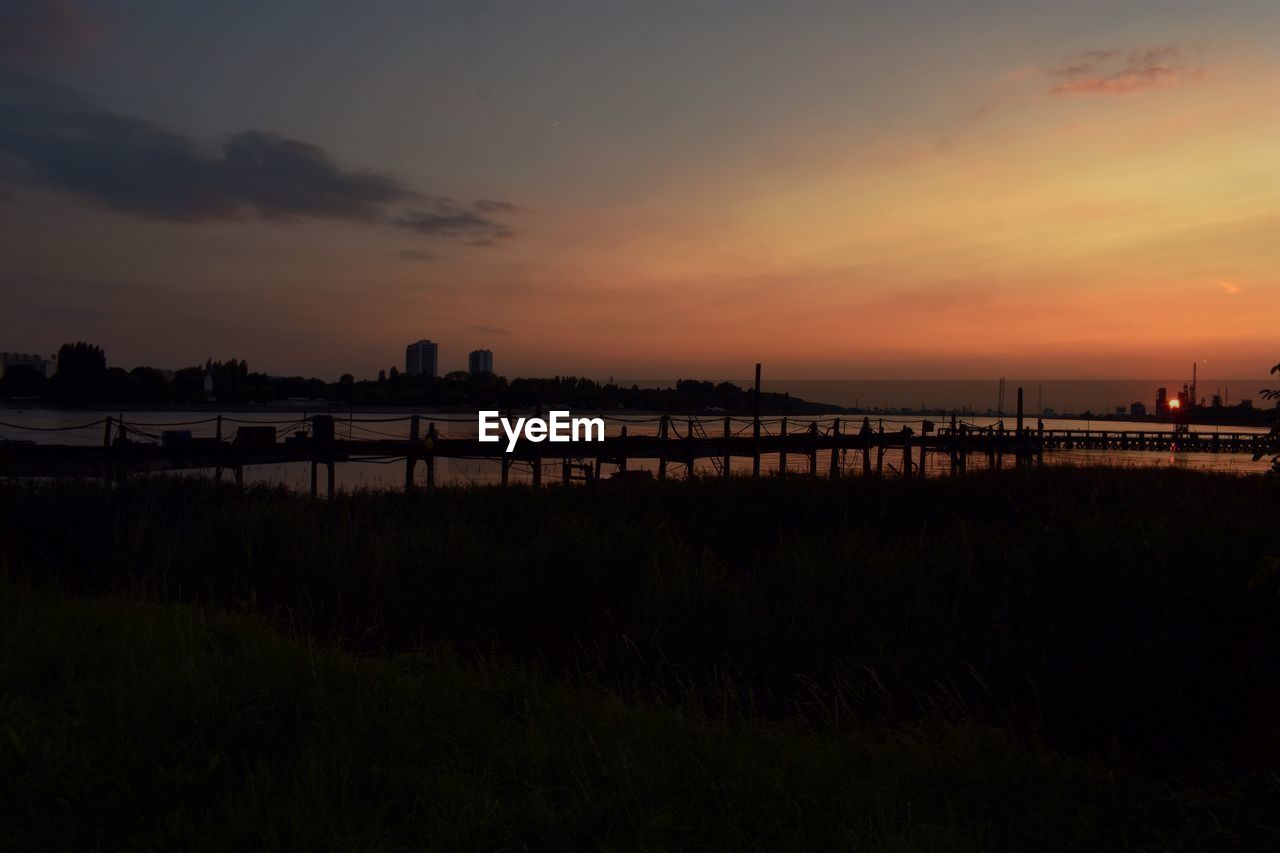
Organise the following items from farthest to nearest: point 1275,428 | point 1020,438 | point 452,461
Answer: point 452,461 < point 1020,438 < point 1275,428

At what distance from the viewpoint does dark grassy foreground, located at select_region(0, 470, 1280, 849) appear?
4.21 m

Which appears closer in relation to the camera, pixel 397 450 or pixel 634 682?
pixel 634 682

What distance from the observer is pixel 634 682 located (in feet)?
22.5

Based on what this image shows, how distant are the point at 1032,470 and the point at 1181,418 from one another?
307ft

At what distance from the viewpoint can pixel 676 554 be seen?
383 inches

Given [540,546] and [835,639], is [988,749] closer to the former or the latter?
[835,639]

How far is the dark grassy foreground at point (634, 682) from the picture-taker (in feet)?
13.8

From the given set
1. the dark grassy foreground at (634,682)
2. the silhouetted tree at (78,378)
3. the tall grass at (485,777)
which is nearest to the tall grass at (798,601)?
the dark grassy foreground at (634,682)

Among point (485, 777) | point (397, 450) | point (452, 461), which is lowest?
point (452, 461)

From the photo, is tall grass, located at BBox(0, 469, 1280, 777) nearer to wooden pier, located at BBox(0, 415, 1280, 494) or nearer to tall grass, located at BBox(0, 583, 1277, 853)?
tall grass, located at BBox(0, 583, 1277, 853)

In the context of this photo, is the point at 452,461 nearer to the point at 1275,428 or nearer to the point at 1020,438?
the point at 1020,438

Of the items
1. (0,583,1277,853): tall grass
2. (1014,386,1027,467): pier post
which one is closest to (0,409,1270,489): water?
(1014,386,1027,467): pier post

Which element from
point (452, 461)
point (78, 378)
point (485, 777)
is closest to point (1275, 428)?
point (485, 777)

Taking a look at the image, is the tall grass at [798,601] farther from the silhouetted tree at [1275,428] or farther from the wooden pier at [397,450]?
the wooden pier at [397,450]
